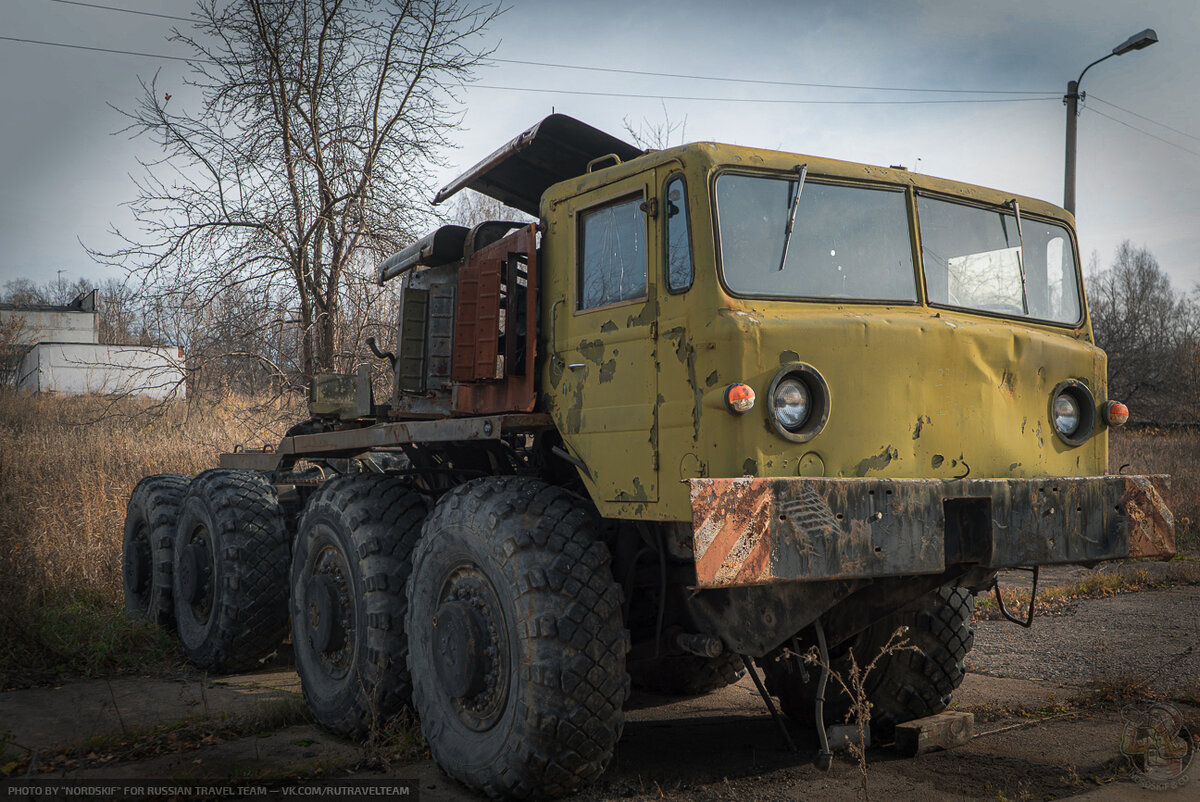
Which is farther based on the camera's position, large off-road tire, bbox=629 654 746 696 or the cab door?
large off-road tire, bbox=629 654 746 696

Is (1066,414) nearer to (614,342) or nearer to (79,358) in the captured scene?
(614,342)

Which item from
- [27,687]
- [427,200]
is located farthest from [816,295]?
[427,200]

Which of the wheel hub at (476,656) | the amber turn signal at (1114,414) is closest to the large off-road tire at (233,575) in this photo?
the wheel hub at (476,656)

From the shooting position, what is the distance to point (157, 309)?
1262 centimetres

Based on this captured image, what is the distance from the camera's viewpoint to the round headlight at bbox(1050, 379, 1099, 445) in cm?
471

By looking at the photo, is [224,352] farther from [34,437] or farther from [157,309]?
[34,437]

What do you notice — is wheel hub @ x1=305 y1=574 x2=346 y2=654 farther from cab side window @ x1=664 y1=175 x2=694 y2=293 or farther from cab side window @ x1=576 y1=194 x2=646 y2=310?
cab side window @ x1=664 y1=175 x2=694 y2=293

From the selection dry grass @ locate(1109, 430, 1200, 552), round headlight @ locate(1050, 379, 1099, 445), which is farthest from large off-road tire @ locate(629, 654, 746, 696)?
dry grass @ locate(1109, 430, 1200, 552)

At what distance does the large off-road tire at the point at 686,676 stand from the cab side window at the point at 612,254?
2714mm

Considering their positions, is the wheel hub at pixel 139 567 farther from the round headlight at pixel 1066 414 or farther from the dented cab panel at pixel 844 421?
the round headlight at pixel 1066 414

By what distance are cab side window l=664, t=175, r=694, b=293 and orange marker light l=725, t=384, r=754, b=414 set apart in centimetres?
55

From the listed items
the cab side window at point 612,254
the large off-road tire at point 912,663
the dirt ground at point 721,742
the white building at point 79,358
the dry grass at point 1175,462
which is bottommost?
the dirt ground at point 721,742

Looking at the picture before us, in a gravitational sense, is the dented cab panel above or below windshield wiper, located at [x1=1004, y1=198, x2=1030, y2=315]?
below

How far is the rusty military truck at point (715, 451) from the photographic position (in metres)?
3.82
